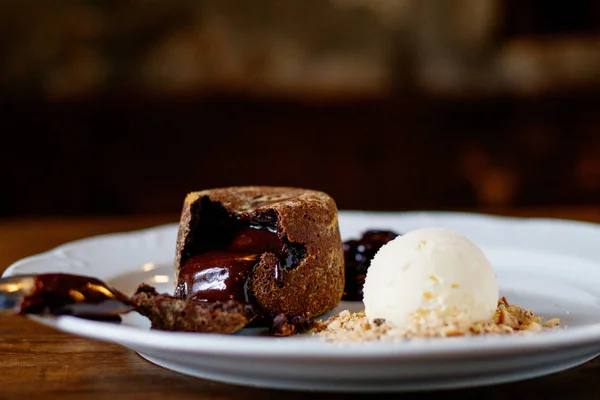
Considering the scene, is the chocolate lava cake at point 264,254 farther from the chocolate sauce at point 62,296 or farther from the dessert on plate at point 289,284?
the chocolate sauce at point 62,296

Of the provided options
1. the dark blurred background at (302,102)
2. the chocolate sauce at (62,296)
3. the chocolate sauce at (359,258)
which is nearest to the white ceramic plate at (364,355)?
the chocolate sauce at (62,296)

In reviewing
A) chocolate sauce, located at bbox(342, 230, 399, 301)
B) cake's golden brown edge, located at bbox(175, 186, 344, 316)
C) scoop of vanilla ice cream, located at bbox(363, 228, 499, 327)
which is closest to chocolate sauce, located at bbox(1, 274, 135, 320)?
cake's golden brown edge, located at bbox(175, 186, 344, 316)

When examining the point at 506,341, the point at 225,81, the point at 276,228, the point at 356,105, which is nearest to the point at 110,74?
the point at 225,81

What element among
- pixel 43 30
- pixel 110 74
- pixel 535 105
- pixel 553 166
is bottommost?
pixel 553 166

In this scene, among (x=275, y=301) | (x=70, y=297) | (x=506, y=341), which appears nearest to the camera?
(x=506, y=341)

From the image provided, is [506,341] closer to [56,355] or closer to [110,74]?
[56,355]
